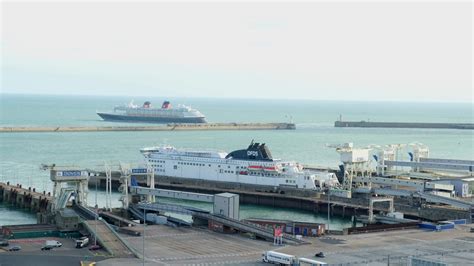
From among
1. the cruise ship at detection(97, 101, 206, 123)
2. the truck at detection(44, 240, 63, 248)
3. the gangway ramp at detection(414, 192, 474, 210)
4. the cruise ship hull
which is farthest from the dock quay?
the cruise ship at detection(97, 101, 206, 123)

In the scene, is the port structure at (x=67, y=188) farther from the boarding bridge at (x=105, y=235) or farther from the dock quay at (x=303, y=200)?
the dock quay at (x=303, y=200)

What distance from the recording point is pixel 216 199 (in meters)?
44.9

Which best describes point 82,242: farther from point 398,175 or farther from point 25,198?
point 398,175

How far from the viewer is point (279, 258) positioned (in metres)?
34.1

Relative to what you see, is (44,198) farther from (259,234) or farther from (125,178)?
(259,234)

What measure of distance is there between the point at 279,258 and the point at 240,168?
1421 inches

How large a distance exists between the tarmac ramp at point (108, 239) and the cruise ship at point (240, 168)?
2504 centimetres

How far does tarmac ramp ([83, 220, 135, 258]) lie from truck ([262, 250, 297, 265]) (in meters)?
6.16

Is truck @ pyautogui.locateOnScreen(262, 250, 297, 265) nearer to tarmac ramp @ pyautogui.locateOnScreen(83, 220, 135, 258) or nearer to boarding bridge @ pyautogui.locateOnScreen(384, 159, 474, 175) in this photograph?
tarmac ramp @ pyautogui.locateOnScreen(83, 220, 135, 258)

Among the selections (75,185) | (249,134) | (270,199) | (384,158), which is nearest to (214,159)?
(270,199)

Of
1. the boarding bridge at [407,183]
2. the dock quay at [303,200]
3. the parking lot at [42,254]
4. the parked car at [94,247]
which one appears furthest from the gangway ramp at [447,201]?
the parking lot at [42,254]

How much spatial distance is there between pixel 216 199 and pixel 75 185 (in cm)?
1041

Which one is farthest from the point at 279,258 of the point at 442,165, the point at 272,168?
the point at 442,165

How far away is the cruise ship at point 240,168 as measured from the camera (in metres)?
67.1
